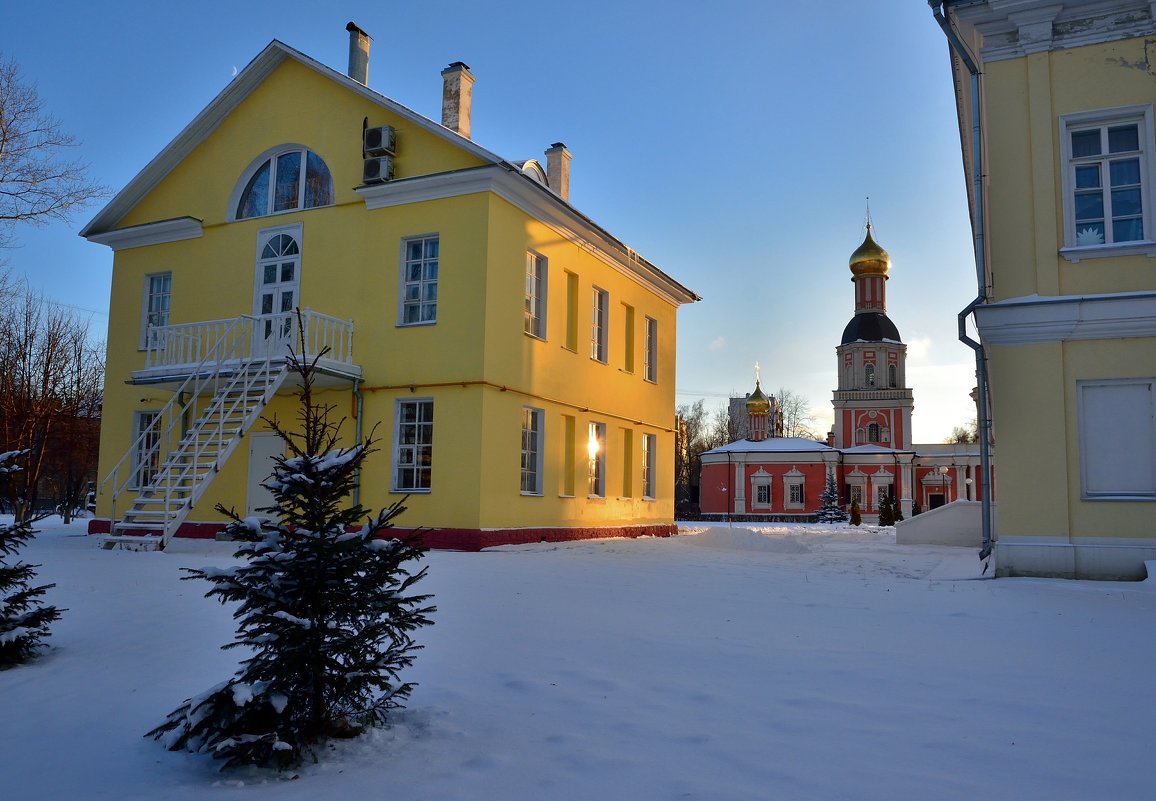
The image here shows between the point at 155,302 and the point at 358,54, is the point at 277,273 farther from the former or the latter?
the point at 358,54

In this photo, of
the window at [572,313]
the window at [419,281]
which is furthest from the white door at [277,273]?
the window at [572,313]

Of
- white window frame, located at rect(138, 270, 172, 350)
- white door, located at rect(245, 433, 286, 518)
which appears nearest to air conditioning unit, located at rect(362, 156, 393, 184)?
white door, located at rect(245, 433, 286, 518)

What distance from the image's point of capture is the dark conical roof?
174 feet

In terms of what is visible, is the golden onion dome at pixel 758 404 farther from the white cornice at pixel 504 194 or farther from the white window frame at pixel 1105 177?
the white window frame at pixel 1105 177

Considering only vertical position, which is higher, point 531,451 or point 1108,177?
point 1108,177

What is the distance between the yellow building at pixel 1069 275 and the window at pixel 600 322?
29.8 feet

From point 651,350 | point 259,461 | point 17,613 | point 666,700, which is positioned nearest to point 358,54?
point 259,461

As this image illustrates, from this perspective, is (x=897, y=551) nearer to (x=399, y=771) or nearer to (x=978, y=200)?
(x=978, y=200)

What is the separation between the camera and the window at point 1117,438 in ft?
31.0

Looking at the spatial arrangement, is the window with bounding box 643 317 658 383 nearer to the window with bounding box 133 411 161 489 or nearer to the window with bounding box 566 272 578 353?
the window with bounding box 566 272 578 353

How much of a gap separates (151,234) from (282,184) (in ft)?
10.5

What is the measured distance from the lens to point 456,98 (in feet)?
56.7

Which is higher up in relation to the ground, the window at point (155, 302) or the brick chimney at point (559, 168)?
the brick chimney at point (559, 168)

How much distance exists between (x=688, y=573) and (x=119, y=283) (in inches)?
533
